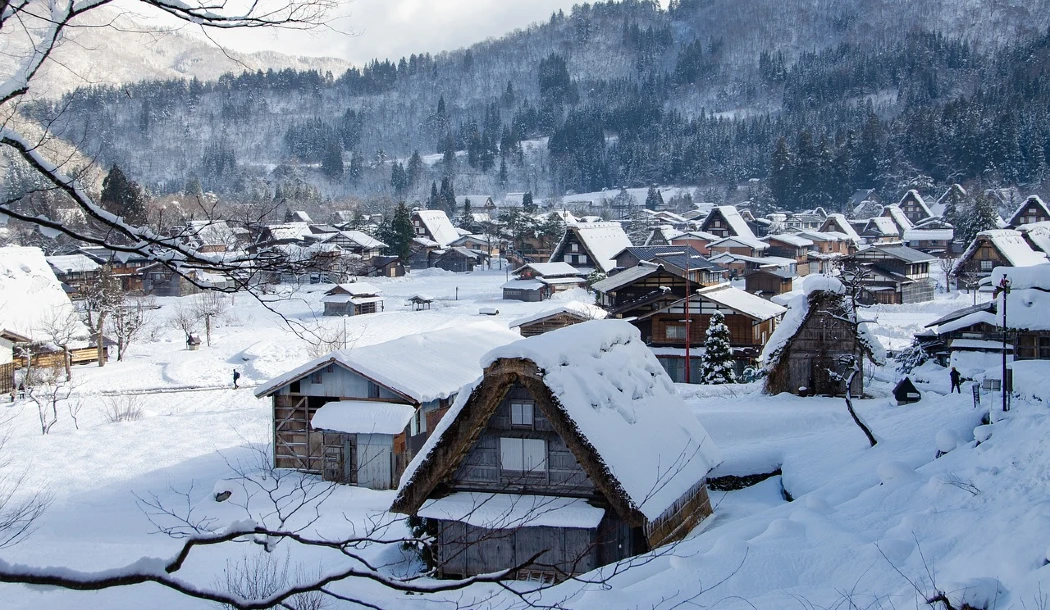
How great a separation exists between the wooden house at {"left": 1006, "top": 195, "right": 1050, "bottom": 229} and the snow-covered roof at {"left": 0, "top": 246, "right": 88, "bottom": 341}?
5334cm

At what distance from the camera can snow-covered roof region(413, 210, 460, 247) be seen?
68.4 m

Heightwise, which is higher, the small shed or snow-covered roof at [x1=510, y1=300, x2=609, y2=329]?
snow-covered roof at [x1=510, y1=300, x2=609, y2=329]

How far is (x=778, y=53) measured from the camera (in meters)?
159

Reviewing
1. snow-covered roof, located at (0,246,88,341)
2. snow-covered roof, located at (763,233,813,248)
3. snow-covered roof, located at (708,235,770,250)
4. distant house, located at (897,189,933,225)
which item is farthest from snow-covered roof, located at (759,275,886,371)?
distant house, located at (897,189,933,225)

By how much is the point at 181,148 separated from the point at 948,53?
133 metres

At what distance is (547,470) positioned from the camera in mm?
9820

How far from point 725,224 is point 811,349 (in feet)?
142

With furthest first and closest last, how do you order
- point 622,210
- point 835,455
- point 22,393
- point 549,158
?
point 549,158 → point 622,210 → point 22,393 → point 835,455

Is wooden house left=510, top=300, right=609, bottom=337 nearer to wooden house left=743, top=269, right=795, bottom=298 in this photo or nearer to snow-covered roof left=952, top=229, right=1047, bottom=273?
wooden house left=743, top=269, right=795, bottom=298

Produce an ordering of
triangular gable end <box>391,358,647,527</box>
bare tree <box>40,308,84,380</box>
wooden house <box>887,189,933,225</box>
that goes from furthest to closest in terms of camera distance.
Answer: wooden house <box>887,189,933,225</box>, bare tree <box>40,308,84,380</box>, triangular gable end <box>391,358,647,527</box>

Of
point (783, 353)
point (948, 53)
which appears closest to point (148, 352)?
point (783, 353)

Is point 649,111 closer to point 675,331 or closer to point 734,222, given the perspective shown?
point 734,222

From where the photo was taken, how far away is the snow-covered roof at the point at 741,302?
2848cm

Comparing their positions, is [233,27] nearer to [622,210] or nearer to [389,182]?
[622,210]
